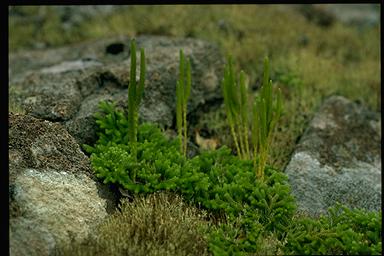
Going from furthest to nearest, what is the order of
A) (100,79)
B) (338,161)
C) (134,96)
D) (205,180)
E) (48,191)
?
(100,79) → (338,161) → (205,180) → (134,96) → (48,191)

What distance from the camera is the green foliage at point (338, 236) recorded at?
4.29 m

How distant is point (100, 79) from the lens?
22.3 ft

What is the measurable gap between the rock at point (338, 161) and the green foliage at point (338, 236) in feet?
2.76

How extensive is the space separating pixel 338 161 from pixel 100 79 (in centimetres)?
313

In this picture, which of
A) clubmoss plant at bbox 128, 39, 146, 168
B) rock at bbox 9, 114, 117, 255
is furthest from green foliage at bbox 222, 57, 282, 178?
rock at bbox 9, 114, 117, 255

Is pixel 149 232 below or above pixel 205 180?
below

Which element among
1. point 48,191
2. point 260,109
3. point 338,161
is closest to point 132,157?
point 48,191

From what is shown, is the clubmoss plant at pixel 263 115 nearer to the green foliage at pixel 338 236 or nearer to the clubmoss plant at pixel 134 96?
the green foliage at pixel 338 236

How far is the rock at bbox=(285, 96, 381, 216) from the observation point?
5.81 m

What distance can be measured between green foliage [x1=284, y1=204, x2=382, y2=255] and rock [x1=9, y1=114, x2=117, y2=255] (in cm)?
172

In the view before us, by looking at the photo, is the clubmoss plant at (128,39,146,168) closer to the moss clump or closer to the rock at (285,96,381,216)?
the moss clump

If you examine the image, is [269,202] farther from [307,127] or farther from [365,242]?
[307,127]

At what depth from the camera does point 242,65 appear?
344 inches

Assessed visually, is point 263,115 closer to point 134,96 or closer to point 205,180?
point 205,180
